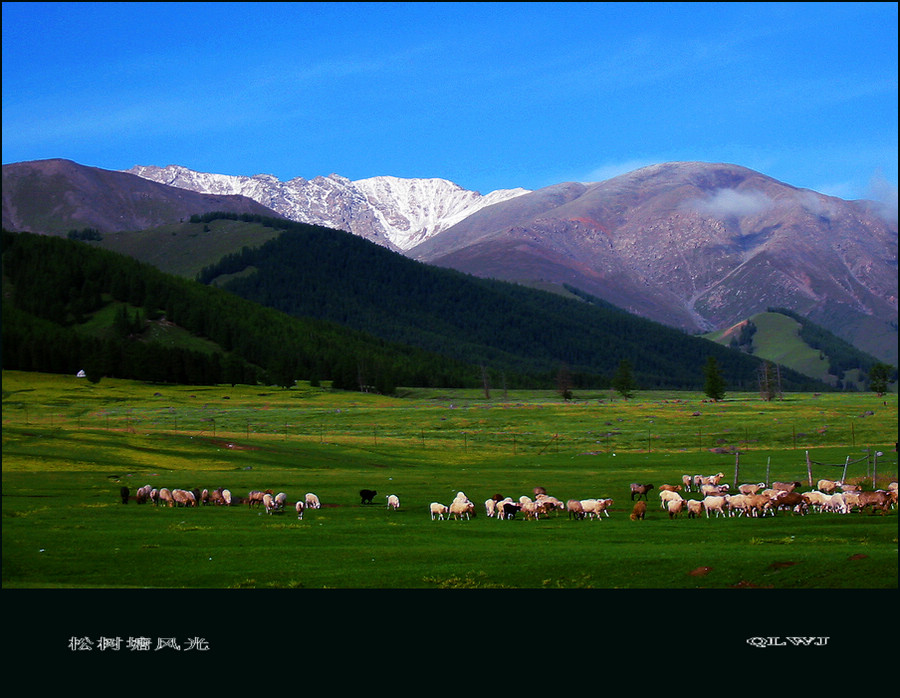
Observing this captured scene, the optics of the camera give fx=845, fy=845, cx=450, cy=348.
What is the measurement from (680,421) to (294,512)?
7133 centimetres

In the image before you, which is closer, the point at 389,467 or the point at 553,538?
the point at 553,538

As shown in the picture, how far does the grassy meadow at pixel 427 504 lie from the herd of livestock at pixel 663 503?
3.20ft

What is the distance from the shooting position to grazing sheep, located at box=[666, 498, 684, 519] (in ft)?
139

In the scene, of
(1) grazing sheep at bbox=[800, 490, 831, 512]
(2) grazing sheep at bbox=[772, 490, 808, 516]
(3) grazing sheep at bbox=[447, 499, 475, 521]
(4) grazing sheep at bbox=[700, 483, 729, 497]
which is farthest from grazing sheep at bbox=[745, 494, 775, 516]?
(3) grazing sheep at bbox=[447, 499, 475, 521]

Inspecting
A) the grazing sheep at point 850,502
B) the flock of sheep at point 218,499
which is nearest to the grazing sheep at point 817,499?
the grazing sheep at point 850,502

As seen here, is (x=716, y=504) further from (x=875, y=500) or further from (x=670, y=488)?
(x=670, y=488)

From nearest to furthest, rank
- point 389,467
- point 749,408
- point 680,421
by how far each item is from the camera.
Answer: point 389,467 < point 680,421 < point 749,408

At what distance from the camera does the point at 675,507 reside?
42344 mm

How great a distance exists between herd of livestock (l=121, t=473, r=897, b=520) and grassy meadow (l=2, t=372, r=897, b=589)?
975 mm

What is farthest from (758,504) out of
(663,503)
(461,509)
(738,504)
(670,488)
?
(461,509)
